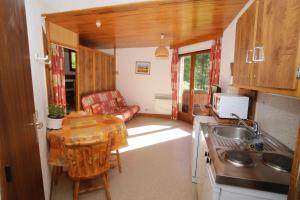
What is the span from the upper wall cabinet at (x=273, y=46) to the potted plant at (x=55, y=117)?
221 cm

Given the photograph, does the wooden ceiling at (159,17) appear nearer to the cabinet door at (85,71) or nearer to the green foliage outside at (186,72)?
the cabinet door at (85,71)

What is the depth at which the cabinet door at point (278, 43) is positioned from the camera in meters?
0.81

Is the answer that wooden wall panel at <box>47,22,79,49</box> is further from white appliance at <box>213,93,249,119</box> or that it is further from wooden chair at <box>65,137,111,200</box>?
white appliance at <box>213,93,249,119</box>

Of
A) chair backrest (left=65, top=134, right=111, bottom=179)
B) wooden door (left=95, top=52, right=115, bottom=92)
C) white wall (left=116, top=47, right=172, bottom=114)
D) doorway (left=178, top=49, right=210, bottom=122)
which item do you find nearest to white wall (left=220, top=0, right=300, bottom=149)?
→ chair backrest (left=65, top=134, right=111, bottom=179)

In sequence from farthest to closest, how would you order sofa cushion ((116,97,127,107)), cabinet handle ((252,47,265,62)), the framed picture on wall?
the framed picture on wall → sofa cushion ((116,97,127,107)) → cabinet handle ((252,47,265,62))

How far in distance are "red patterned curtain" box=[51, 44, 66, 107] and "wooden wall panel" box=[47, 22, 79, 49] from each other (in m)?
0.13

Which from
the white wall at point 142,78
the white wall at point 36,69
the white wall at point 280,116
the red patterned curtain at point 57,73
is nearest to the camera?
the white wall at point 280,116

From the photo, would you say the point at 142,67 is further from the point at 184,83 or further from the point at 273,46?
the point at 273,46

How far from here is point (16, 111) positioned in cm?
93

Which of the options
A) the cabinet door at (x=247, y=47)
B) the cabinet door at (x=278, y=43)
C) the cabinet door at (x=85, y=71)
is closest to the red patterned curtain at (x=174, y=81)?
the cabinet door at (x=85, y=71)

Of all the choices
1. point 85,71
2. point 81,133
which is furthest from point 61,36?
point 81,133

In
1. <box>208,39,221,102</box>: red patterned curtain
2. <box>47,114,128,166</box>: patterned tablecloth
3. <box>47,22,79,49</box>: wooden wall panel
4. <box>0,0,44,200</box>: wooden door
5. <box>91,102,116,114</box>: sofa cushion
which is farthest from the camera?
<box>91,102,116,114</box>: sofa cushion

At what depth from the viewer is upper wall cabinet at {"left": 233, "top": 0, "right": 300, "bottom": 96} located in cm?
81

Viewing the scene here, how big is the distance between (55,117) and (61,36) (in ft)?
6.89
